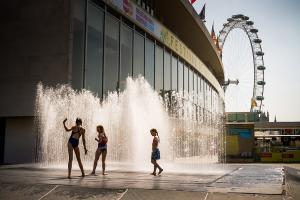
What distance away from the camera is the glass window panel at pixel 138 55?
24.5 m

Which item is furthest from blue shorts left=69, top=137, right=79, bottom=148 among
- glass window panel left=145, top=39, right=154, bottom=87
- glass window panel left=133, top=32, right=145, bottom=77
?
glass window panel left=145, top=39, right=154, bottom=87

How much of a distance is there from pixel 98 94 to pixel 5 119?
189 inches

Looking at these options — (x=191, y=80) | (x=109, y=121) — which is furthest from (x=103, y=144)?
(x=191, y=80)

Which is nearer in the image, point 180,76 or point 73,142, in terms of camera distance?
point 73,142

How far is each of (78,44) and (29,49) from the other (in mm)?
2475

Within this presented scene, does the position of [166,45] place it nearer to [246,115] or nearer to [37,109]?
[37,109]

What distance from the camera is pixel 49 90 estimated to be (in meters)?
18.4

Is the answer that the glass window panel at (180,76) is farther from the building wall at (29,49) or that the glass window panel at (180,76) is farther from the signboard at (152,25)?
the building wall at (29,49)

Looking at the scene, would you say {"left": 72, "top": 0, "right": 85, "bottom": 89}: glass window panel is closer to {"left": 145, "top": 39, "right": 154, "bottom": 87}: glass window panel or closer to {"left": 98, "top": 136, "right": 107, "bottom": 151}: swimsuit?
{"left": 98, "top": 136, "right": 107, "bottom": 151}: swimsuit

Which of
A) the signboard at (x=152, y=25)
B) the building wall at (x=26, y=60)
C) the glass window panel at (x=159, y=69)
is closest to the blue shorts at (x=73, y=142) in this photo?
the building wall at (x=26, y=60)

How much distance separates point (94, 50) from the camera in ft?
66.0

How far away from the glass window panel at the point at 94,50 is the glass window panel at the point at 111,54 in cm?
52

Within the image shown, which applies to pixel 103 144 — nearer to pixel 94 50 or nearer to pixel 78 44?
pixel 78 44

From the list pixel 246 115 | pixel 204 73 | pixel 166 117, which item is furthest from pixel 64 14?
pixel 246 115
